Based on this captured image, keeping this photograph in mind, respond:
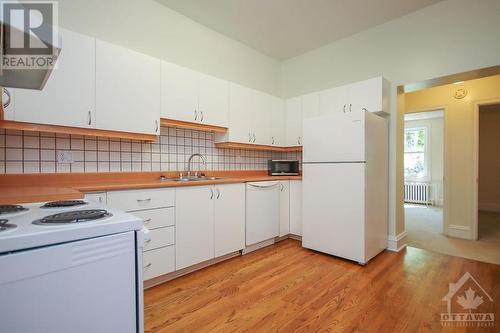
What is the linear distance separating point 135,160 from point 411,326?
2.54m

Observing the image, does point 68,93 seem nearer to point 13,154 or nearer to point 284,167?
point 13,154

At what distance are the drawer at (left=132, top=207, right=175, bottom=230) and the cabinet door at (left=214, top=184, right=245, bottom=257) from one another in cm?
49

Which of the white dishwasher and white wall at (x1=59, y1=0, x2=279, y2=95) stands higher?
white wall at (x1=59, y1=0, x2=279, y2=95)

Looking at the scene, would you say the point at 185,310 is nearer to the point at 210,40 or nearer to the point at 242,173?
the point at 242,173

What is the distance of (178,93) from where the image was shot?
235 cm

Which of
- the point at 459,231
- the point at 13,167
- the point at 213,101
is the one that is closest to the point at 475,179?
the point at 459,231

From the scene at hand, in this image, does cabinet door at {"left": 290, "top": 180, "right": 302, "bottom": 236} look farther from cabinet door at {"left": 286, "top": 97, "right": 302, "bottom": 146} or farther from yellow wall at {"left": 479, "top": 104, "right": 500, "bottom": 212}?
yellow wall at {"left": 479, "top": 104, "right": 500, "bottom": 212}

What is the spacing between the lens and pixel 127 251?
31.4 inches

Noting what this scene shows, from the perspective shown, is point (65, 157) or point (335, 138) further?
point (335, 138)

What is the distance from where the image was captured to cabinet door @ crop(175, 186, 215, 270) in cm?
208

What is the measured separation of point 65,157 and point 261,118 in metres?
2.19

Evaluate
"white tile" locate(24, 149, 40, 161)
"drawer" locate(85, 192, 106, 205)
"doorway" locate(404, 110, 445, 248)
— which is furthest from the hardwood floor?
"doorway" locate(404, 110, 445, 248)

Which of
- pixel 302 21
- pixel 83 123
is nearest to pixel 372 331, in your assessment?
pixel 83 123

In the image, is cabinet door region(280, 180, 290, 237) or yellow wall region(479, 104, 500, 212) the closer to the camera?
cabinet door region(280, 180, 290, 237)
